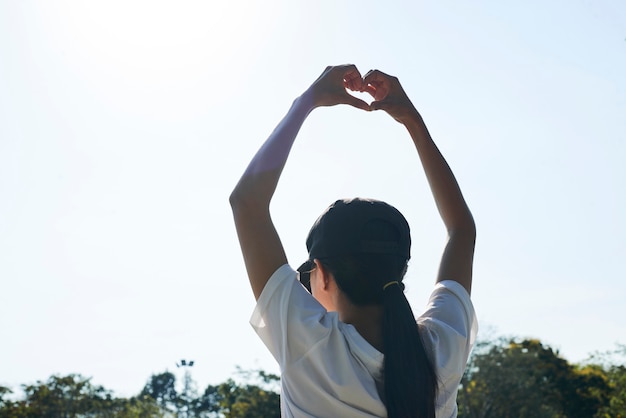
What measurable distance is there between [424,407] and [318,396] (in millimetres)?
225

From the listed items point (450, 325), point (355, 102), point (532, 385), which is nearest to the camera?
point (450, 325)

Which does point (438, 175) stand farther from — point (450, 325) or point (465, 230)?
point (450, 325)

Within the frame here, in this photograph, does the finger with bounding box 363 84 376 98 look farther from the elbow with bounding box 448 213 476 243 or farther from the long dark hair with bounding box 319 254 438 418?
the long dark hair with bounding box 319 254 438 418

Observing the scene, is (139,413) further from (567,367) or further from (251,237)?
(251,237)

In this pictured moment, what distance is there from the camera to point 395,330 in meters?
1.58

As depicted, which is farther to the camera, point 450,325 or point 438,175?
point 438,175

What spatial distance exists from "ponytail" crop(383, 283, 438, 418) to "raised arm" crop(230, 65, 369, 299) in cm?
26

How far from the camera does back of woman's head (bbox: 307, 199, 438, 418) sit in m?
1.57

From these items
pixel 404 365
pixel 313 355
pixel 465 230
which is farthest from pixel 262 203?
pixel 465 230

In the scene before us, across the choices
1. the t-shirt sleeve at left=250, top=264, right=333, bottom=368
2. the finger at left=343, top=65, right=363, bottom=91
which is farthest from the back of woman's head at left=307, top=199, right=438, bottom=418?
the finger at left=343, top=65, right=363, bottom=91

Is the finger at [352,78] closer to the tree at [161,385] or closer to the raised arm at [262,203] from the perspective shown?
the raised arm at [262,203]

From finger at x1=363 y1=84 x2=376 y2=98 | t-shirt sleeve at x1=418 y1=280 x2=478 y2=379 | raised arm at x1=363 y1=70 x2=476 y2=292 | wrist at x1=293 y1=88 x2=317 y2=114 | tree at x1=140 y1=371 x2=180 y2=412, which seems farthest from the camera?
tree at x1=140 y1=371 x2=180 y2=412

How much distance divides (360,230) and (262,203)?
0.71ft

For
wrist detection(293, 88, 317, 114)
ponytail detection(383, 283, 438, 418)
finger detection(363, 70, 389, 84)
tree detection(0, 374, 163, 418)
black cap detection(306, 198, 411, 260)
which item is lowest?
ponytail detection(383, 283, 438, 418)
